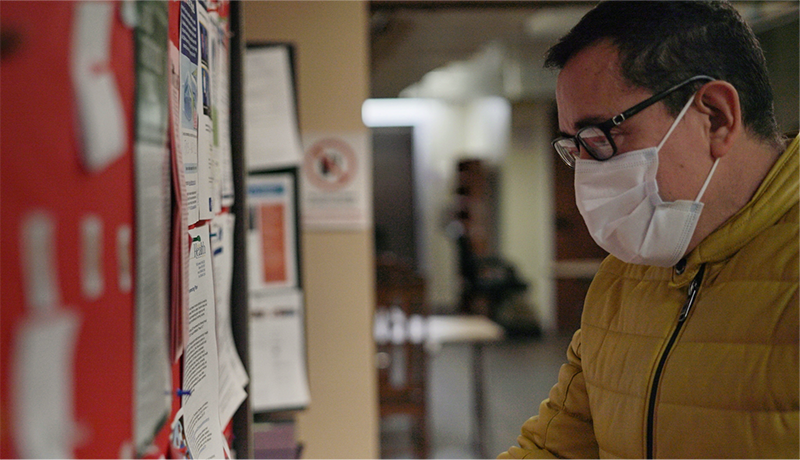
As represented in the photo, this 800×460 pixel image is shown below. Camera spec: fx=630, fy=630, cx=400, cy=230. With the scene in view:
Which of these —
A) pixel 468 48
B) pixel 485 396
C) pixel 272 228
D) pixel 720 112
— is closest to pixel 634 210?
pixel 720 112

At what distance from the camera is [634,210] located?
99 centimetres

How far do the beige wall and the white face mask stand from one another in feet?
4.52

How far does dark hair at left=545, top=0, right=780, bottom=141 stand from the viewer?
2.88 feet

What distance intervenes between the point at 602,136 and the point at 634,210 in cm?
13

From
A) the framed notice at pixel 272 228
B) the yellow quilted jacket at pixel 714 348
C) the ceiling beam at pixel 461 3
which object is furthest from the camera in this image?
the ceiling beam at pixel 461 3

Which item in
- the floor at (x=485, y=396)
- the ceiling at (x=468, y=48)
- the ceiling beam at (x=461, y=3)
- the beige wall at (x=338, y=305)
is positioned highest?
the ceiling at (x=468, y=48)

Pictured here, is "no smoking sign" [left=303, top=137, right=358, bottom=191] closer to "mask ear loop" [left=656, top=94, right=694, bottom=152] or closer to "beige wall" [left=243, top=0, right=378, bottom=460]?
"beige wall" [left=243, top=0, right=378, bottom=460]

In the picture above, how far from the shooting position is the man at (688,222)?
82 centimetres

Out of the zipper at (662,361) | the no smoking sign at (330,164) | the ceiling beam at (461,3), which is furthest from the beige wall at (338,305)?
the zipper at (662,361)

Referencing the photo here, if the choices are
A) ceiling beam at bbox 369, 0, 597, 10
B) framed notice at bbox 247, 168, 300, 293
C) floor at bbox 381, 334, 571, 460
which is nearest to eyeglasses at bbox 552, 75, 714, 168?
framed notice at bbox 247, 168, 300, 293

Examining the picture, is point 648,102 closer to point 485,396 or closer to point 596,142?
point 596,142

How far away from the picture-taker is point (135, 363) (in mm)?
548

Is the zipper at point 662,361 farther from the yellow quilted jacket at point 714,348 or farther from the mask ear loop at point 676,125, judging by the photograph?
the mask ear loop at point 676,125

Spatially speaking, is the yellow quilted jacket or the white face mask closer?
the yellow quilted jacket
